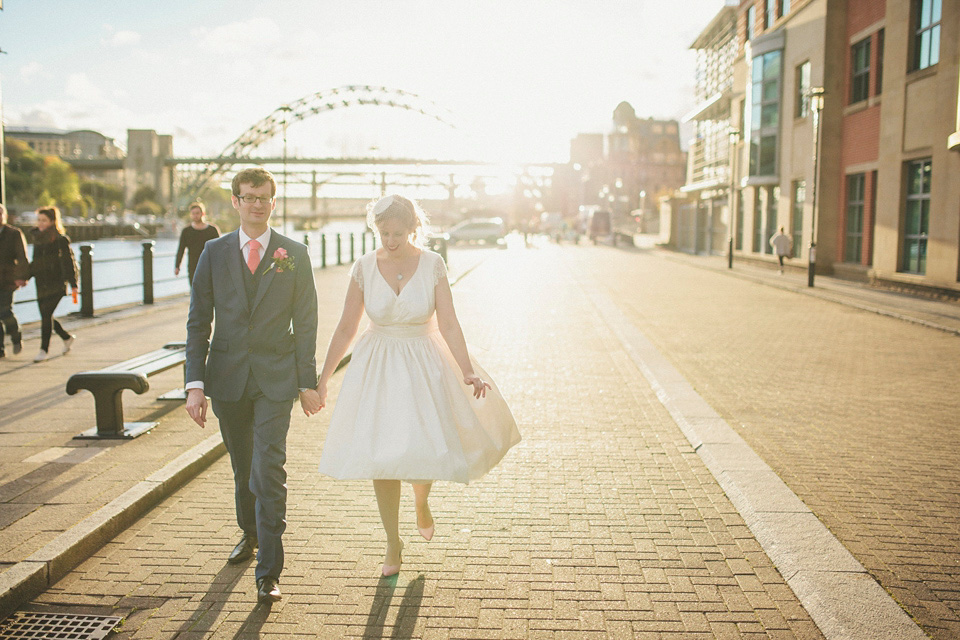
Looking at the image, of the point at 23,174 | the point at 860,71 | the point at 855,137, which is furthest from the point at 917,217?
the point at 23,174

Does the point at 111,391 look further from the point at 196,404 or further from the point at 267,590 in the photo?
the point at 267,590

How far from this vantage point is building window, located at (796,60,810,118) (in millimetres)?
26414

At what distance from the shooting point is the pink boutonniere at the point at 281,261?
348 centimetres

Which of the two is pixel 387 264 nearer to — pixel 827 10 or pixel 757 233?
pixel 827 10

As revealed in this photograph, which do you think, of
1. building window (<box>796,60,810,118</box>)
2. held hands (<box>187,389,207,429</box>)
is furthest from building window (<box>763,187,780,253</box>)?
held hands (<box>187,389,207,429</box>)

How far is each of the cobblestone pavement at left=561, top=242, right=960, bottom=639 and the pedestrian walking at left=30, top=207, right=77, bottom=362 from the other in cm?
662

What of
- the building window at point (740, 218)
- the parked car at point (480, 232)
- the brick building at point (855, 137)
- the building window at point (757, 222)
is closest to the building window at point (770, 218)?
the brick building at point (855, 137)

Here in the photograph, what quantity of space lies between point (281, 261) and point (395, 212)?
51cm

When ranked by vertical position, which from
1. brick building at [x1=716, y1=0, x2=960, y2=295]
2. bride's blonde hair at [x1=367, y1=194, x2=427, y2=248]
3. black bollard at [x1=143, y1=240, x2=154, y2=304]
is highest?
brick building at [x1=716, y1=0, x2=960, y2=295]

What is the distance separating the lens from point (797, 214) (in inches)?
1082

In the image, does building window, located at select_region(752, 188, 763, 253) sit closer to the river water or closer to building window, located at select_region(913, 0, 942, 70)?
building window, located at select_region(913, 0, 942, 70)

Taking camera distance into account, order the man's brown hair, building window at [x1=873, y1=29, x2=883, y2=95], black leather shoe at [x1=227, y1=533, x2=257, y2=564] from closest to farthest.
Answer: the man's brown hair < black leather shoe at [x1=227, y1=533, x2=257, y2=564] < building window at [x1=873, y1=29, x2=883, y2=95]

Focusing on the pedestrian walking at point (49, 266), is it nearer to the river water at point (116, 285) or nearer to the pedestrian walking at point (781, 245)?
the river water at point (116, 285)

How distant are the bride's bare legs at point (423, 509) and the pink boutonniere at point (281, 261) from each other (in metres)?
1.09
